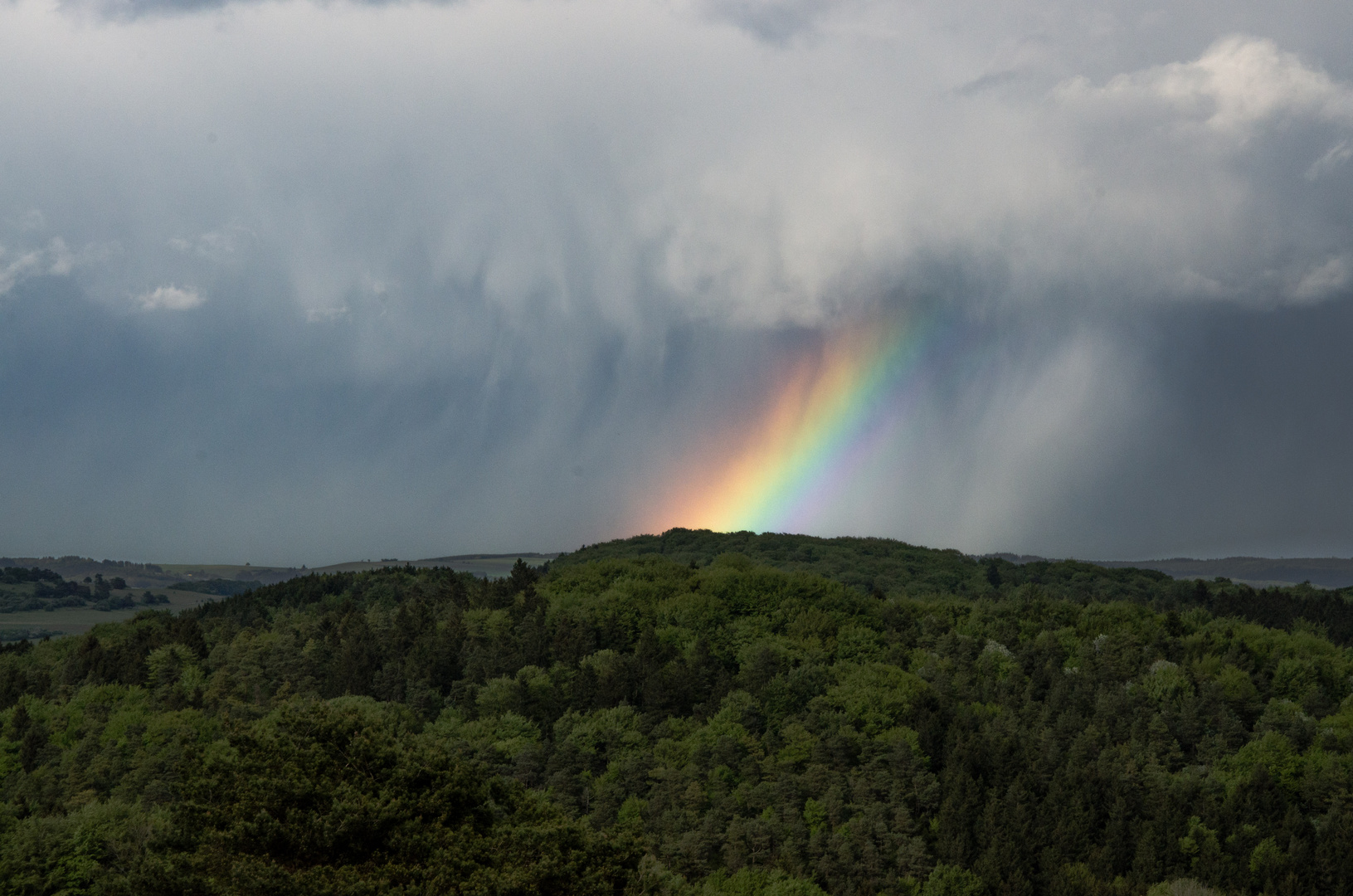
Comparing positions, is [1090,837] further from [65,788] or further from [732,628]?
[65,788]

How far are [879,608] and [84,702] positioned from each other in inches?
4641

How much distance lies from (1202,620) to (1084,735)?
2864 inches

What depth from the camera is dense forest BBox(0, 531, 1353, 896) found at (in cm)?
5878

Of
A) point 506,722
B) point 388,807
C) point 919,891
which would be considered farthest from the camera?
point 506,722

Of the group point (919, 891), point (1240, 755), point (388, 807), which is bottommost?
point (919, 891)

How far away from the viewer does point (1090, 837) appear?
110m

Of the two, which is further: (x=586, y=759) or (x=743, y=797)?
(x=586, y=759)

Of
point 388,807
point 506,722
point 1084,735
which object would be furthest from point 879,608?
point 388,807

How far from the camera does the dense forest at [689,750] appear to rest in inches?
2314

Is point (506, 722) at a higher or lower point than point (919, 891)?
higher

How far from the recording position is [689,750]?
127188mm

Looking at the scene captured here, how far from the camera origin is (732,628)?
579ft

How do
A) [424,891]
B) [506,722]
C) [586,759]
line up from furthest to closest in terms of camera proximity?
[506,722] → [586,759] → [424,891]

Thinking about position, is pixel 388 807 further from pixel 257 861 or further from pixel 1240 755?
pixel 1240 755
